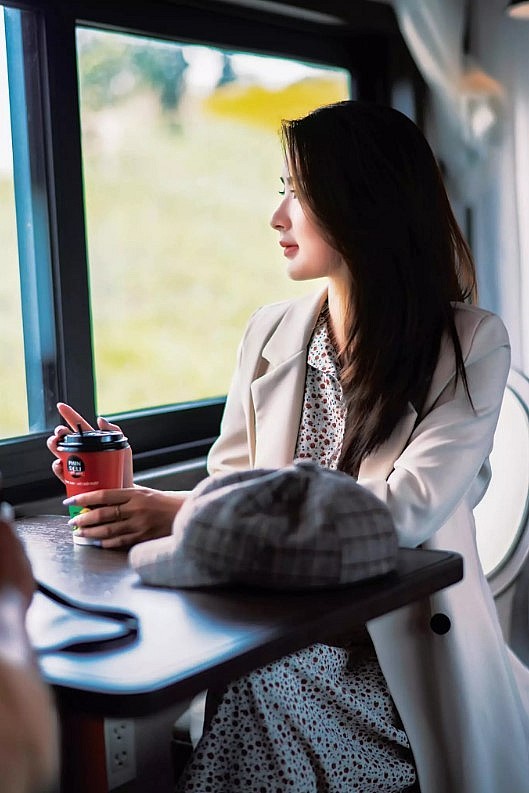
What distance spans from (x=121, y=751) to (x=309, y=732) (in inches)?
8.8

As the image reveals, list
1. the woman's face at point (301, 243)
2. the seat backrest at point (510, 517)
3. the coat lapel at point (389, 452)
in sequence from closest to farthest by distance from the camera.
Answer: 1. the coat lapel at point (389, 452)
2. the woman's face at point (301, 243)
3. the seat backrest at point (510, 517)

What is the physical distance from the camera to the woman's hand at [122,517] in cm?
133

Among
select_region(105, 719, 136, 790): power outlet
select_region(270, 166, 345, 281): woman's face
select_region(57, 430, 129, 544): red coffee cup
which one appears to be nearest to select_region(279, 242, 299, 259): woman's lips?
select_region(270, 166, 345, 281): woman's face

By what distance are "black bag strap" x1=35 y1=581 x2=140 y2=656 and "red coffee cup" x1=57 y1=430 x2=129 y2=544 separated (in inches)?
12.4

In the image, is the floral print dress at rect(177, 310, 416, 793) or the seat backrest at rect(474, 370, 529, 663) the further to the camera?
the seat backrest at rect(474, 370, 529, 663)

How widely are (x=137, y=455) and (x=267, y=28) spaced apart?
1.00 metres

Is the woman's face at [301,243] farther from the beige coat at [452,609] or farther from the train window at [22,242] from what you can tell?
the train window at [22,242]

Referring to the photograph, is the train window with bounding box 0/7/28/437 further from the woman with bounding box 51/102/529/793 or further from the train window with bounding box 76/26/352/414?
the woman with bounding box 51/102/529/793

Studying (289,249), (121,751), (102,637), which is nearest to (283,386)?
(289,249)

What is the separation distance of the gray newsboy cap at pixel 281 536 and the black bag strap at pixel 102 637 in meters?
0.09

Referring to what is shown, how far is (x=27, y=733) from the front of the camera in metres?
0.70

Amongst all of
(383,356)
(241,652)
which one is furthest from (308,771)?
(383,356)

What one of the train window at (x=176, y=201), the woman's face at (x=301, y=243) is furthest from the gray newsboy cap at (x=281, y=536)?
the train window at (x=176, y=201)

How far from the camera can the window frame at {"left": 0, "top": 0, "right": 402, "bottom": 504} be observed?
73.9 inches
